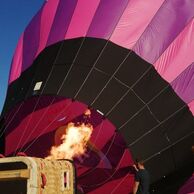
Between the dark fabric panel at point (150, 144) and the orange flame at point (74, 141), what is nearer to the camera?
the dark fabric panel at point (150, 144)

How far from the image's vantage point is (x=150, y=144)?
6.70 m

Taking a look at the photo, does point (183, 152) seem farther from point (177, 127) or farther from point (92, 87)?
point (92, 87)

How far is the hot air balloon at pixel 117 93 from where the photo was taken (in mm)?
6715

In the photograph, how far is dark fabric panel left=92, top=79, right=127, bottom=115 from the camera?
6904 millimetres

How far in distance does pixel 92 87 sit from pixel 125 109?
2.23 ft

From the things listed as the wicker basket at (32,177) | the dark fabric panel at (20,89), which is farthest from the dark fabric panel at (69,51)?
the wicker basket at (32,177)

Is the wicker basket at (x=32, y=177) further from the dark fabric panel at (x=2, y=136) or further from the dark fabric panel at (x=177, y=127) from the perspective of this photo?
the dark fabric panel at (x=2, y=136)

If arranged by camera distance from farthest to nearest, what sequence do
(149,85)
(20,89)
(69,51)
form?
1. (20,89)
2. (69,51)
3. (149,85)

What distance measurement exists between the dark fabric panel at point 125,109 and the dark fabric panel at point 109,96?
11cm

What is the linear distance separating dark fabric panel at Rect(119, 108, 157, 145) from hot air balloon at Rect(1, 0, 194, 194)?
0.05 ft

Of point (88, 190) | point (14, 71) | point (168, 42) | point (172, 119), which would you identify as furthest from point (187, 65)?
point (14, 71)

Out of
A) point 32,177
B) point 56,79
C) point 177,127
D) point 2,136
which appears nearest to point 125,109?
point 177,127

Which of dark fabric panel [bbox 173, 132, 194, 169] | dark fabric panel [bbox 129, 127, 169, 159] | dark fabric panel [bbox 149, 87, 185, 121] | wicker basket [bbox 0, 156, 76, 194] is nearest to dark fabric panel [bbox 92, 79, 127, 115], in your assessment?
dark fabric panel [bbox 149, 87, 185, 121]

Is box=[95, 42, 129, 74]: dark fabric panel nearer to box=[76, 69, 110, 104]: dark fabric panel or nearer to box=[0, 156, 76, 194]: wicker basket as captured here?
box=[76, 69, 110, 104]: dark fabric panel
